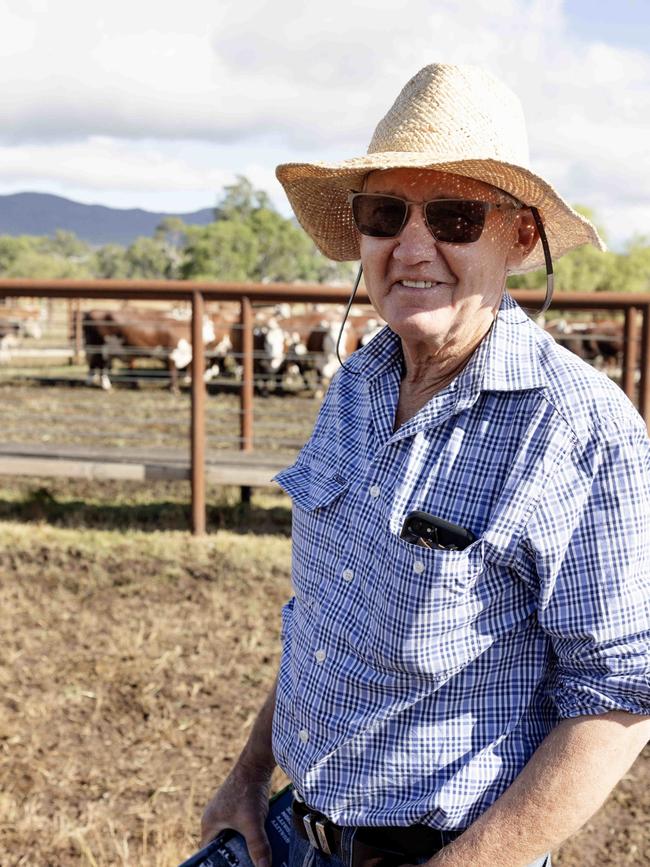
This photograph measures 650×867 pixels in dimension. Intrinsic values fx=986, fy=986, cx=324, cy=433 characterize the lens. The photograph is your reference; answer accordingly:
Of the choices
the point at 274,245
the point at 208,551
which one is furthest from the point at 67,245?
the point at 208,551

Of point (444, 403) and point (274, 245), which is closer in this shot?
point (444, 403)

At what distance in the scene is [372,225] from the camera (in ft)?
4.94

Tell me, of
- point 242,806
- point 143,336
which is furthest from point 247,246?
point 242,806

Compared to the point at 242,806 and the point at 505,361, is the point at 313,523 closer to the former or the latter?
the point at 505,361

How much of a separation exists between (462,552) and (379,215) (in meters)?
0.54

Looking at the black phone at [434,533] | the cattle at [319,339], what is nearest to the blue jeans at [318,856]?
the black phone at [434,533]

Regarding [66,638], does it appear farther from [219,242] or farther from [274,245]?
[274,245]

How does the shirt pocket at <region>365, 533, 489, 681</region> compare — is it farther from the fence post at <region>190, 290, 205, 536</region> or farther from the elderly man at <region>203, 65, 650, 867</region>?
the fence post at <region>190, 290, 205, 536</region>

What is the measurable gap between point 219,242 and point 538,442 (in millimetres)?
66073

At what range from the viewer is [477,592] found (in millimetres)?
1293

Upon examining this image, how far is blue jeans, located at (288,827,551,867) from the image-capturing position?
1.41 metres

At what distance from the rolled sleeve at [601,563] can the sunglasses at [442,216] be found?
374 mm

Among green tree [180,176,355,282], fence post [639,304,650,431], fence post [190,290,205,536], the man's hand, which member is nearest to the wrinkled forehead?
the man's hand

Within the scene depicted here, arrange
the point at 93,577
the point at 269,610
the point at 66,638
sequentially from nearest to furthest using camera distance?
the point at 66,638
the point at 269,610
the point at 93,577
